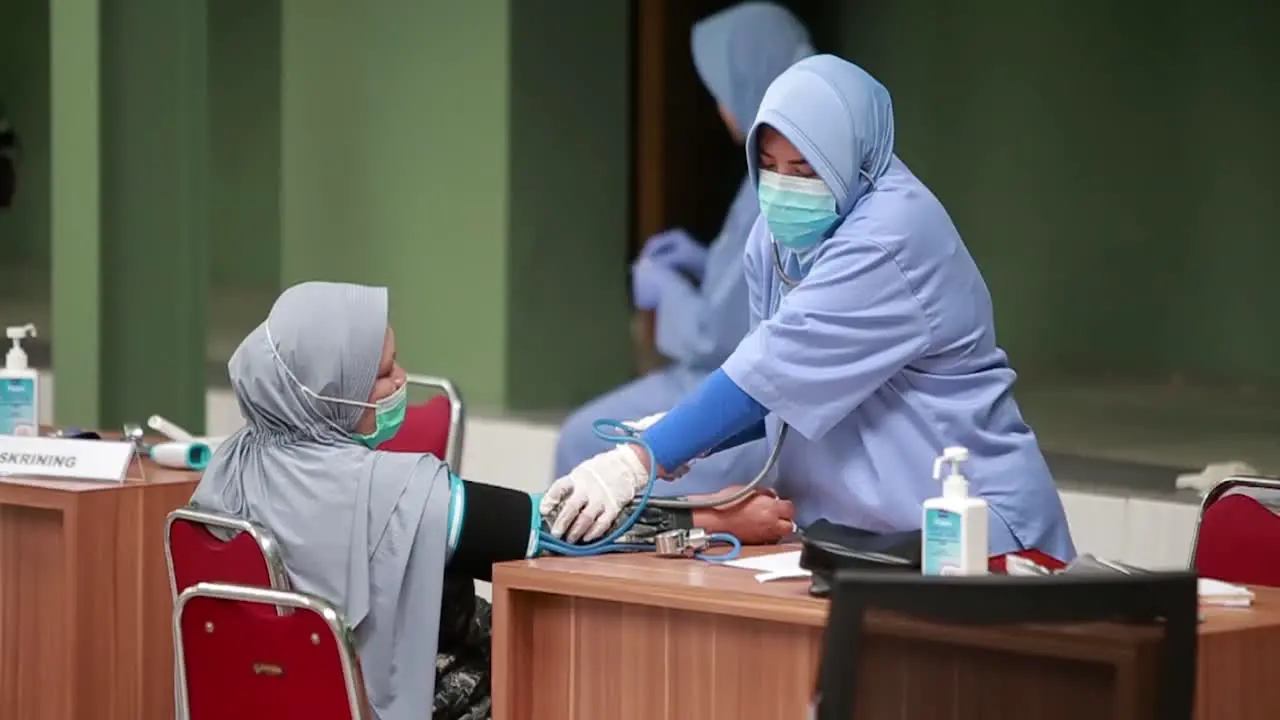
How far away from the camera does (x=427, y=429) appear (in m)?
3.42

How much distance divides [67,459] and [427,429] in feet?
2.35

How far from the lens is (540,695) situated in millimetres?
2350

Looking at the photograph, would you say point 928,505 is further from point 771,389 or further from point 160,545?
point 160,545

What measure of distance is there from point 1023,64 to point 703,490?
2854 millimetres

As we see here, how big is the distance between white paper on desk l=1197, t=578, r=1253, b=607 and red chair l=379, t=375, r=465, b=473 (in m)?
1.59

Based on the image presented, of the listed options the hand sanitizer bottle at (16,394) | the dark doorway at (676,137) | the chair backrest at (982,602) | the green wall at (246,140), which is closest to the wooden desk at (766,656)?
the chair backrest at (982,602)

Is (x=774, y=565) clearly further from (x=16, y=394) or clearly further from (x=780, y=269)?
(x=16, y=394)

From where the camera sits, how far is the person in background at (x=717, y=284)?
163 inches

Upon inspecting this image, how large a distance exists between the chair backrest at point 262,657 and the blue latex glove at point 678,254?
2246mm

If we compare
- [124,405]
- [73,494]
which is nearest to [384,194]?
[124,405]

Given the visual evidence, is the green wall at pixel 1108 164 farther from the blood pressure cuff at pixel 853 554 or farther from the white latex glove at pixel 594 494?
the blood pressure cuff at pixel 853 554

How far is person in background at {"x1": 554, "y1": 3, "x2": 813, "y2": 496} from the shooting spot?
4137 millimetres

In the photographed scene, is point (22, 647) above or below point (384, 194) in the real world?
below

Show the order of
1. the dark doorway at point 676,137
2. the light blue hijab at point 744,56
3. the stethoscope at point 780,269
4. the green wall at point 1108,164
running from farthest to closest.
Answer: the dark doorway at point 676,137
the green wall at point 1108,164
the light blue hijab at point 744,56
the stethoscope at point 780,269
